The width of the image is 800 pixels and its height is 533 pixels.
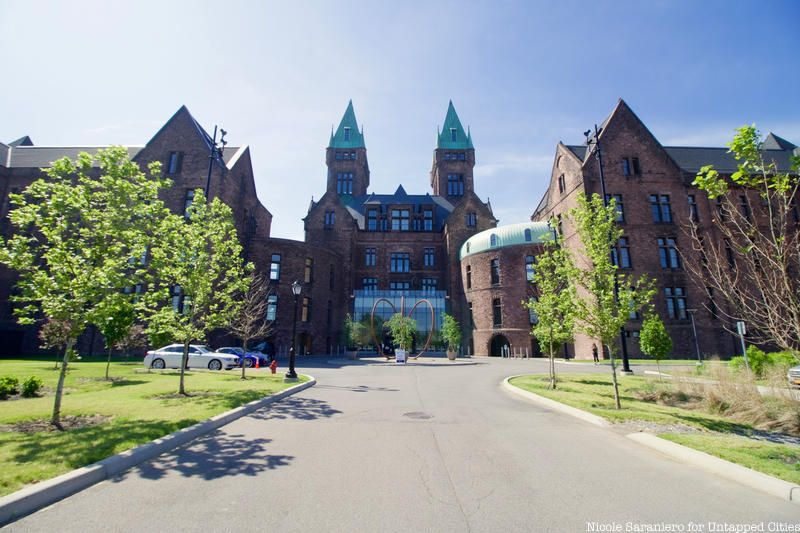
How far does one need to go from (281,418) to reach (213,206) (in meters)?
8.76

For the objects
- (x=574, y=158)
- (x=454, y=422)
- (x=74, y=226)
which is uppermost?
(x=574, y=158)

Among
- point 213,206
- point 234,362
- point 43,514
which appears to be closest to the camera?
point 43,514

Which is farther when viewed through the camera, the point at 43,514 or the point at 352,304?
the point at 352,304

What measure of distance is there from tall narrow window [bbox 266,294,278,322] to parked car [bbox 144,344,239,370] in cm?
899

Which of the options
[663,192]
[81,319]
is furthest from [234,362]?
A: [663,192]

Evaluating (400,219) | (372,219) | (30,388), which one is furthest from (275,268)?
(30,388)

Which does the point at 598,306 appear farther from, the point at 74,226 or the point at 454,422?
the point at 74,226

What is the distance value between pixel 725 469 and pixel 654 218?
102ft

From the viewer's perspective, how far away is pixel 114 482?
15.4ft

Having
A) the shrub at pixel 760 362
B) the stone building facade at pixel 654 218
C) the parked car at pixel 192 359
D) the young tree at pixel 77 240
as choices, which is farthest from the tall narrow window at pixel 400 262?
the young tree at pixel 77 240

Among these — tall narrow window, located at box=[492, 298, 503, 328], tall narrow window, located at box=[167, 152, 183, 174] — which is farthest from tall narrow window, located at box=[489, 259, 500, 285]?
tall narrow window, located at box=[167, 152, 183, 174]

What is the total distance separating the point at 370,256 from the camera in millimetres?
46375

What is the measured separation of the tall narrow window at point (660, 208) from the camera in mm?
30000

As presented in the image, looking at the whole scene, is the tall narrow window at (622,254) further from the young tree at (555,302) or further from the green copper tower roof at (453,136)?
the green copper tower roof at (453,136)
